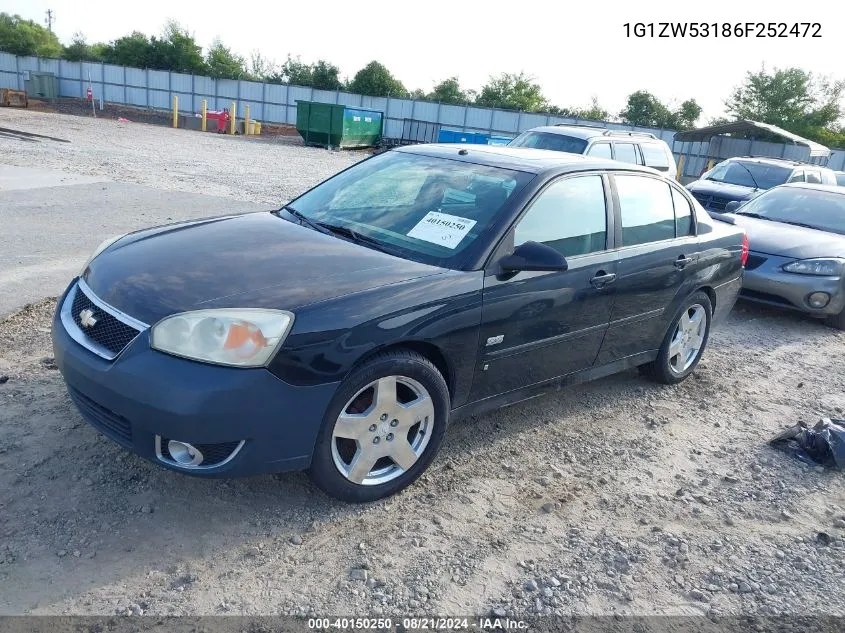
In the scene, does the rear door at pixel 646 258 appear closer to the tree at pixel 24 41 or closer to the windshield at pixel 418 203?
the windshield at pixel 418 203

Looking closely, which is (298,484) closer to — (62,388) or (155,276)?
(155,276)

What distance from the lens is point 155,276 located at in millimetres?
3354

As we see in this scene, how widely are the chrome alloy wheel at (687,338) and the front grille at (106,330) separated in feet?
12.6

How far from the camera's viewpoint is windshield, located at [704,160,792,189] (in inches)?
555

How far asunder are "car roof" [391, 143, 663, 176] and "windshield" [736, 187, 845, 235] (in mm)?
4845

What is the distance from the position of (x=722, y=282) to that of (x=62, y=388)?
4.78 m

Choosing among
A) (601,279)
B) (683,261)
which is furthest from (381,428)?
(683,261)

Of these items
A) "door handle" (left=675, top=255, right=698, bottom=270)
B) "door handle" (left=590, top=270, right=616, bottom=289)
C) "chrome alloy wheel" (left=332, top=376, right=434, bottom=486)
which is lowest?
"chrome alloy wheel" (left=332, top=376, right=434, bottom=486)

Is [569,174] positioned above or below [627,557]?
above

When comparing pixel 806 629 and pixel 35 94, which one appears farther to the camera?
pixel 35 94

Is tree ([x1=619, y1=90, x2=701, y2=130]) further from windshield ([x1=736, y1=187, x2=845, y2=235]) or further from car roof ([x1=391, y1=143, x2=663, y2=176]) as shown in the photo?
car roof ([x1=391, y1=143, x2=663, y2=176])

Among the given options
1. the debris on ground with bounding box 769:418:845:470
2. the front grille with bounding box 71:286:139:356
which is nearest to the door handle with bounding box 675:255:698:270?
the debris on ground with bounding box 769:418:845:470

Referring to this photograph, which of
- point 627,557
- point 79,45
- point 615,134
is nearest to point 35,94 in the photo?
point 79,45

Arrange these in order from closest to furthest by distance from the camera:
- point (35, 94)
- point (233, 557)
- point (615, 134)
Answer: point (233, 557) < point (615, 134) < point (35, 94)
